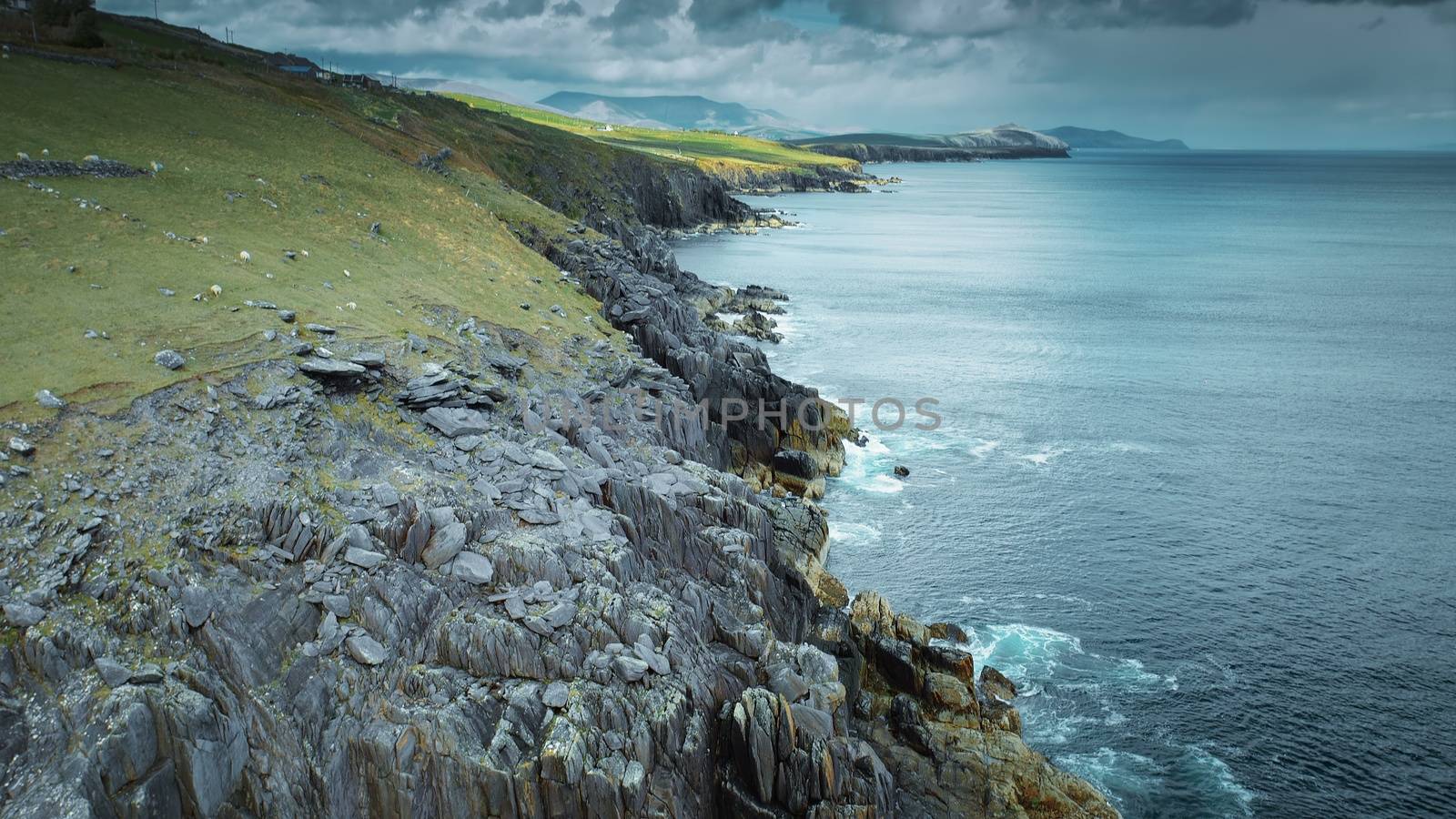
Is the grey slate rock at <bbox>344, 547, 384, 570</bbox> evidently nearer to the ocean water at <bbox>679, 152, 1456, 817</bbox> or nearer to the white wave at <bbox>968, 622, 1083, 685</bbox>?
the white wave at <bbox>968, 622, 1083, 685</bbox>

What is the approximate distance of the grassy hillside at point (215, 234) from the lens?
34.5m

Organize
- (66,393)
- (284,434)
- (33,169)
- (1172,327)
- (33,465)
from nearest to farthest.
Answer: (33,465), (66,393), (284,434), (33,169), (1172,327)

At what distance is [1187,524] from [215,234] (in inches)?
2299

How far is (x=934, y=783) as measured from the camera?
3136 centimetres

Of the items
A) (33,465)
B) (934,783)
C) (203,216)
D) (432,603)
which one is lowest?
(934,783)

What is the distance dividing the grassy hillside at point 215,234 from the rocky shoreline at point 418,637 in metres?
3.23

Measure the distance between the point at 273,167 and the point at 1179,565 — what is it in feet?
211

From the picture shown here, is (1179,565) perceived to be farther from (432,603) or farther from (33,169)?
(33,169)

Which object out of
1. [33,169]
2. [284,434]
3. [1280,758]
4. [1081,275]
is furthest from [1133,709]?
[1081,275]

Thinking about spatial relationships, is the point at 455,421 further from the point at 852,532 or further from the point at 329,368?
the point at 852,532

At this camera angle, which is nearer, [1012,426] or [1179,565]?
[1179,565]

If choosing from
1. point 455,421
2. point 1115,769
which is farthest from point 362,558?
point 1115,769

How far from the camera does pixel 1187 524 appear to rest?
53.8m

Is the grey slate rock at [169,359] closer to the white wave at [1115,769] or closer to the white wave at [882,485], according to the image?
the white wave at [1115,769]
